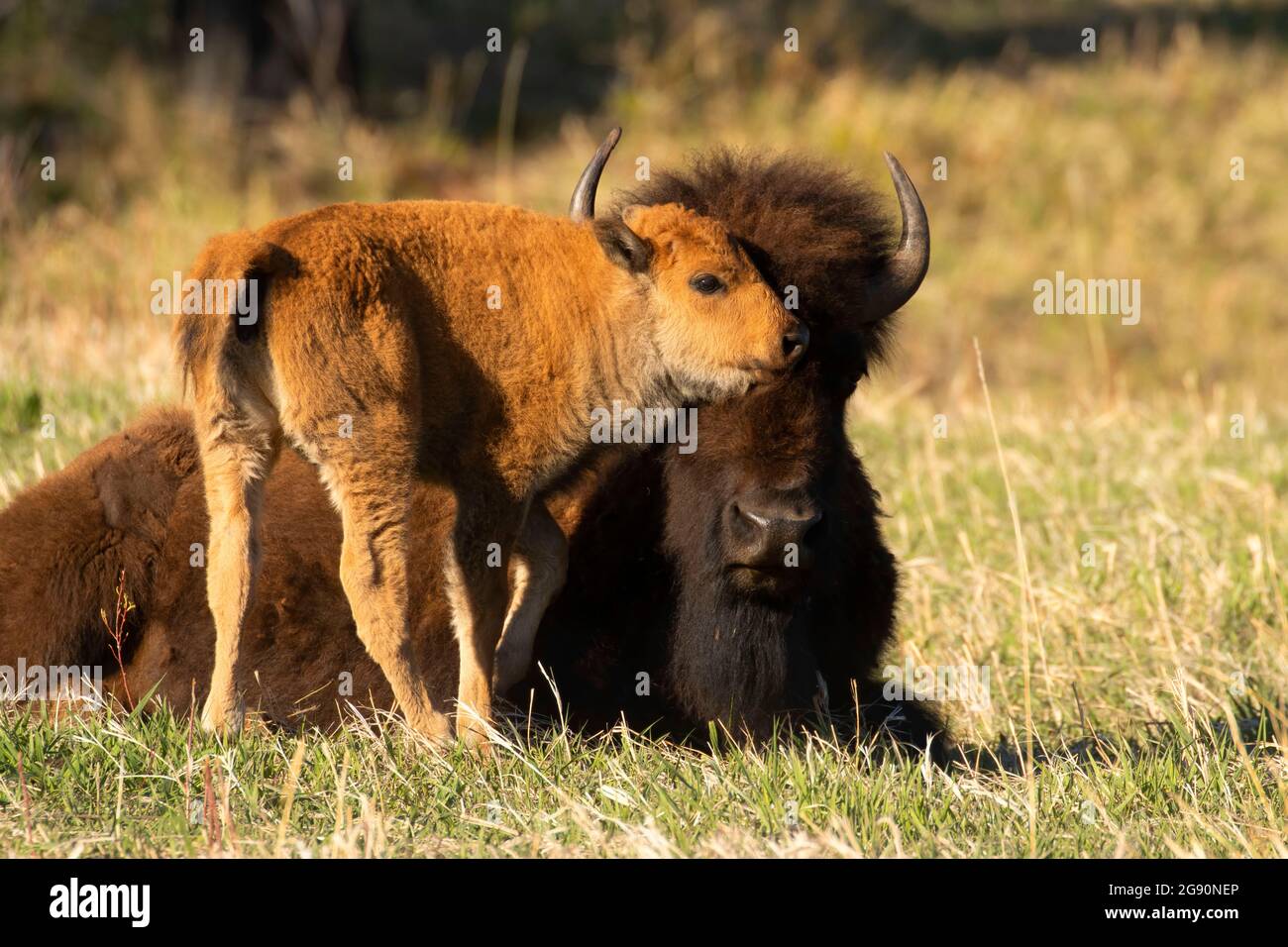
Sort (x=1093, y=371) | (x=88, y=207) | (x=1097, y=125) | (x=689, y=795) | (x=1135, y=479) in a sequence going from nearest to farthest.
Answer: (x=689, y=795)
(x=1135, y=479)
(x=88, y=207)
(x=1093, y=371)
(x=1097, y=125)

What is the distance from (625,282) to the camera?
15.7 ft

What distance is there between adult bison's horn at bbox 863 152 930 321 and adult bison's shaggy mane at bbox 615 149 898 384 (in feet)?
0.15

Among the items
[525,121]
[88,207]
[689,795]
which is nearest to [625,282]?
[689,795]

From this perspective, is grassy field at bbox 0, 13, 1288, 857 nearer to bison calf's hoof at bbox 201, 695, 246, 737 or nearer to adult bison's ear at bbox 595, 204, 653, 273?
bison calf's hoof at bbox 201, 695, 246, 737

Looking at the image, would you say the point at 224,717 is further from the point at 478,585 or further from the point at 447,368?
the point at 447,368

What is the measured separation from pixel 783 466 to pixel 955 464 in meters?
5.47

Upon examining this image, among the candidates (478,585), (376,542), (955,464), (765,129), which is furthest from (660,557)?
(765,129)

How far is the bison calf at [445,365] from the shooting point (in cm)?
426

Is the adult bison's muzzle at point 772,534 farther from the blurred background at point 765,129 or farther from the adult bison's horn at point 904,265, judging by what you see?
the blurred background at point 765,129

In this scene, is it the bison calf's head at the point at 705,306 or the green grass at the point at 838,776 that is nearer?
the green grass at the point at 838,776

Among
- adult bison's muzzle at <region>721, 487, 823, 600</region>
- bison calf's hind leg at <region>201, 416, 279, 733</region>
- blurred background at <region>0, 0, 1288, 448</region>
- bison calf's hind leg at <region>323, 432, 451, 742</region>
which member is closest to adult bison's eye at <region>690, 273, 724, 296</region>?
adult bison's muzzle at <region>721, 487, 823, 600</region>

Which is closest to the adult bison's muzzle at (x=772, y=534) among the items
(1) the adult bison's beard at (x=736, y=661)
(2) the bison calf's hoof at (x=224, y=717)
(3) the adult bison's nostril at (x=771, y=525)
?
(3) the adult bison's nostril at (x=771, y=525)
